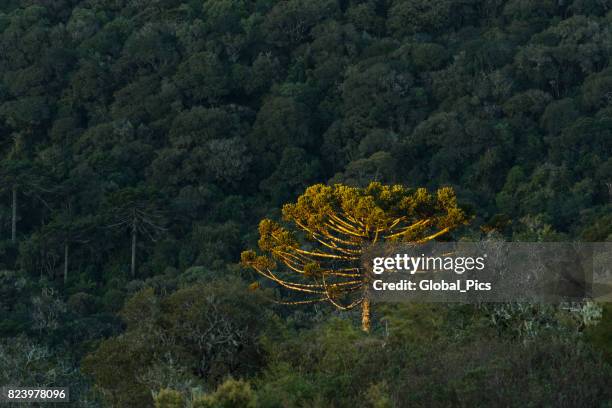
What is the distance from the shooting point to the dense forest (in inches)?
1091

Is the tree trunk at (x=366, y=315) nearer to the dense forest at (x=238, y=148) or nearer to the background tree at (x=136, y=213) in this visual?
the dense forest at (x=238, y=148)

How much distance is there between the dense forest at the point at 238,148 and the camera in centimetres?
2770

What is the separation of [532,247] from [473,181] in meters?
43.7

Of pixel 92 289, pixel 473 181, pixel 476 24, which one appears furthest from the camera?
pixel 476 24

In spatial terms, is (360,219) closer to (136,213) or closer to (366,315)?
(366,315)

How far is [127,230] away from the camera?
70.3m

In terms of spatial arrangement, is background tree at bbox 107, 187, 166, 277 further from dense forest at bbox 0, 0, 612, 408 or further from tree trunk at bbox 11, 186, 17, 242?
tree trunk at bbox 11, 186, 17, 242

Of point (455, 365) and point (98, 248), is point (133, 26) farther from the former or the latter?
point (455, 365)

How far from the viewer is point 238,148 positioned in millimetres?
80688

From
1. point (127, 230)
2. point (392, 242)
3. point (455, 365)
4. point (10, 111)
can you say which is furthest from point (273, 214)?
point (455, 365)

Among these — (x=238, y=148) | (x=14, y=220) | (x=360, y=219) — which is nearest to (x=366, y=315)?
(x=360, y=219)

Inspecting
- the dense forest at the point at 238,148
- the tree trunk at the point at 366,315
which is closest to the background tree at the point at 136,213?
the dense forest at the point at 238,148

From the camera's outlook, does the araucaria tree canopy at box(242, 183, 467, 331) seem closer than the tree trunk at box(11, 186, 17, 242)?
Yes

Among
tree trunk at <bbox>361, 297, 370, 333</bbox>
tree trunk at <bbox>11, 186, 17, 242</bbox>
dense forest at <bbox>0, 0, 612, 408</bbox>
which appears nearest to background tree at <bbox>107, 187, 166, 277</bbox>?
dense forest at <bbox>0, 0, 612, 408</bbox>
